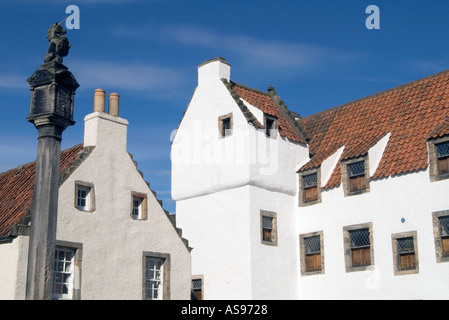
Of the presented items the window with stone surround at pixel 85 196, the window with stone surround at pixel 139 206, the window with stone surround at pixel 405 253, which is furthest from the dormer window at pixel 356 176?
the window with stone surround at pixel 85 196

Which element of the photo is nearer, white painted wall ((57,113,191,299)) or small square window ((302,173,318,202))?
white painted wall ((57,113,191,299))

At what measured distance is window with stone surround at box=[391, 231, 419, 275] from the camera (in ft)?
83.1

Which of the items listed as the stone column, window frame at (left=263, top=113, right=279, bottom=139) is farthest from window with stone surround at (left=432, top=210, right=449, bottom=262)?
the stone column

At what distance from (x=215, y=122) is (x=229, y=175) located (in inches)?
109

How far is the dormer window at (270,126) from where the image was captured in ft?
98.5

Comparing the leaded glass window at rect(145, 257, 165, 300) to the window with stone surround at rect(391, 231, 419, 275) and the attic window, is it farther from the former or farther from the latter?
the attic window

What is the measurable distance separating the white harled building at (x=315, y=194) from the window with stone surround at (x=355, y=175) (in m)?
0.05

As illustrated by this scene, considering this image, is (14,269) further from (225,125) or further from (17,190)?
(225,125)

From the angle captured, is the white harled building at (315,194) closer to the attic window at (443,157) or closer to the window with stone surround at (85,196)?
the attic window at (443,157)

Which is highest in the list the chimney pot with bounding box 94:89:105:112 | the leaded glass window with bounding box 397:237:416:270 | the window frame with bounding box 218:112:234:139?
the window frame with bounding box 218:112:234:139

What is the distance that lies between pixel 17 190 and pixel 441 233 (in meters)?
15.6

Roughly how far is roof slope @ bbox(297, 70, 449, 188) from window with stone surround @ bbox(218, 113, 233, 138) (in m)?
3.81

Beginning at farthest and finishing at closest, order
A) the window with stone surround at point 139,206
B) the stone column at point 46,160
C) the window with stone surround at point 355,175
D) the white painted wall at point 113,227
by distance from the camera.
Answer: the window with stone surround at point 355,175 → the window with stone surround at point 139,206 → the white painted wall at point 113,227 → the stone column at point 46,160
